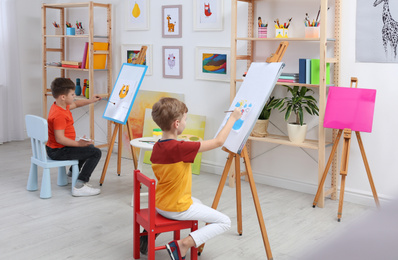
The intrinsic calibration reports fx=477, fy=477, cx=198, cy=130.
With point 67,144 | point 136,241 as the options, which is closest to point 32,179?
point 67,144

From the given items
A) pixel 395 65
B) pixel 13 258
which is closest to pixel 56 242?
pixel 13 258

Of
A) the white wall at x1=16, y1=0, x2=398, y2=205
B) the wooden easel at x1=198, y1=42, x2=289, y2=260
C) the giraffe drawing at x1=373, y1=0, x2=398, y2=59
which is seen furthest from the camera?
the white wall at x1=16, y1=0, x2=398, y2=205

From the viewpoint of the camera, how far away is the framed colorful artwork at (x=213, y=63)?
4.66 m

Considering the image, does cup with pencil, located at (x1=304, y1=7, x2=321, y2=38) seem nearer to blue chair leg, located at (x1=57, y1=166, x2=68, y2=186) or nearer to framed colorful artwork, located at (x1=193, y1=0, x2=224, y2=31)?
framed colorful artwork, located at (x1=193, y1=0, x2=224, y2=31)

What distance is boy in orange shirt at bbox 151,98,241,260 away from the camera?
238 cm

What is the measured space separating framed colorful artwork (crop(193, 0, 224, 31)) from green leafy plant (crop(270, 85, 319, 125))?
110 centimetres

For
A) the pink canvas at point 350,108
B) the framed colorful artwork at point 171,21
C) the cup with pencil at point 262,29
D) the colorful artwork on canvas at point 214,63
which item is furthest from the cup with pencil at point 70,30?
the pink canvas at point 350,108

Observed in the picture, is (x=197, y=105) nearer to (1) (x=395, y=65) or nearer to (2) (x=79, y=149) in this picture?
(2) (x=79, y=149)

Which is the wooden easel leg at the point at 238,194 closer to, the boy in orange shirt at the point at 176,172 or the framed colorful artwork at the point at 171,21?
the boy in orange shirt at the point at 176,172

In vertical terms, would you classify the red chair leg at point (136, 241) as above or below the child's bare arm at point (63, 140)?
below

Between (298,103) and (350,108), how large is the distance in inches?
19.9

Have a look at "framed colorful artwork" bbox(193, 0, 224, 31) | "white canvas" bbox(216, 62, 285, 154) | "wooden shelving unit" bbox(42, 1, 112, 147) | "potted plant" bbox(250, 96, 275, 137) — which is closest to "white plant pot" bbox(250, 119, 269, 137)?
"potted plant" bbox(250, 96, 275, 137)

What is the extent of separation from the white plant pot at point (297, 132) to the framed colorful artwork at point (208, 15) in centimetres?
134

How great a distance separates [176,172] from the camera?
7.85ft
